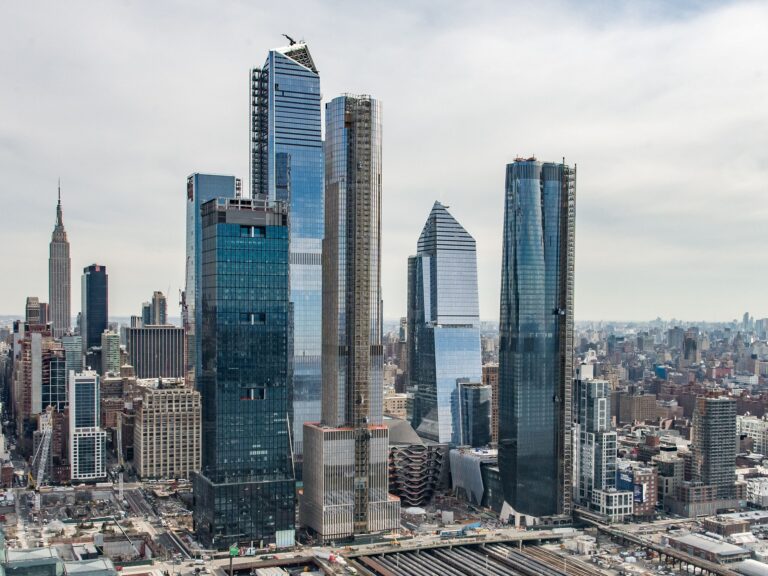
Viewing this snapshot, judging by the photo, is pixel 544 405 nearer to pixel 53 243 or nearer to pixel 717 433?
pixel 717 433

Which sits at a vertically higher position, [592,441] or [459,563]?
[592,441]

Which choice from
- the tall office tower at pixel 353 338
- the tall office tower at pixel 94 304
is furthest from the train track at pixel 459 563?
the tall office tower at pixel 94 304

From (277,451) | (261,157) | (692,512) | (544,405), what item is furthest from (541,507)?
(261,157)

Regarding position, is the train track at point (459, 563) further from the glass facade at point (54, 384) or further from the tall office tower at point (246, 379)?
the glass facade at point (54, 384)

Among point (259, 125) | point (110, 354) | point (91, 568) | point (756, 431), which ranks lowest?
point (756, 431)

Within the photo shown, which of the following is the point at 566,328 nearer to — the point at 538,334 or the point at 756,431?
the point at 538,334

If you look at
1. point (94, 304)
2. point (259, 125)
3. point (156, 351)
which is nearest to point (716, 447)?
point (259, 125)

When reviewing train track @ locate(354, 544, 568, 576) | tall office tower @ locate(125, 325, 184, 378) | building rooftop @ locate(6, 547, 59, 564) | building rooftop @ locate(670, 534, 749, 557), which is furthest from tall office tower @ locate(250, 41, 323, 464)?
tall office tower @ locate(125, 325, 184, 378)
